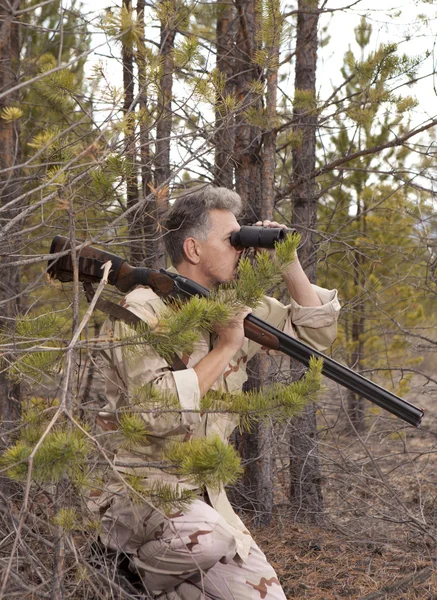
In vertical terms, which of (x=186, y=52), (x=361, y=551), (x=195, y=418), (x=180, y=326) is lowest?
(x=361, y=551)

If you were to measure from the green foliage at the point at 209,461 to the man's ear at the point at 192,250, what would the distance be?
1.17 meters

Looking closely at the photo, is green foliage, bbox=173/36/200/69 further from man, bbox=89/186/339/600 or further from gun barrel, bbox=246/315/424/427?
gun barrel, bbox=246/315/424/427

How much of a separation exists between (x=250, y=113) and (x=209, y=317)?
2.55 meters

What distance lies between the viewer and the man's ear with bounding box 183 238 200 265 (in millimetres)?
3184

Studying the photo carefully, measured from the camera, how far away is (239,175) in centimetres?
507

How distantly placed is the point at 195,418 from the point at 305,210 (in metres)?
3.09

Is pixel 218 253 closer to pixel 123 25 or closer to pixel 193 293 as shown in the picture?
pixel 193 293

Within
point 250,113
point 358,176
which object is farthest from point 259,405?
point 358,176

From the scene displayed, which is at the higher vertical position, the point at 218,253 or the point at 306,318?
the point at 218,253

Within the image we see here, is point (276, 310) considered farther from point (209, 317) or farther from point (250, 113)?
point (250, 113)

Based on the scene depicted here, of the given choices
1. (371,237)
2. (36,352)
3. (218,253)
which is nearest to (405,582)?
(218,253)

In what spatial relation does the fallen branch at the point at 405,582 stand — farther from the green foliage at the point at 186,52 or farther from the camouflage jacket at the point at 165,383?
the green foliage at the point at 186,52

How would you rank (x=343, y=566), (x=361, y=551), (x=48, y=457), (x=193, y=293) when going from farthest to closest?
1. (x=361, y=551)
2. (x=343, y=566)
3. (x=193, y=293)
4. (x=48, y=457)

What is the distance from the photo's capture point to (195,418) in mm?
2553
